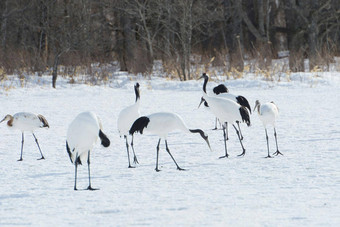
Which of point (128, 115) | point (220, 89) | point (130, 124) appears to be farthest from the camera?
point (220, 89)

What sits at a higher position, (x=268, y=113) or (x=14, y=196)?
(x=268, y=113)

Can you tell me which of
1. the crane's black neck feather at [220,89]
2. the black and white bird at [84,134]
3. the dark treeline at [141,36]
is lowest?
the black and white bird at [84,134]

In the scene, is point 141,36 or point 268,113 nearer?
point 268,113

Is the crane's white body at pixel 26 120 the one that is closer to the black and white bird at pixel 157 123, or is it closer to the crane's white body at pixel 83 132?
the black and white bird at pixel 157 123

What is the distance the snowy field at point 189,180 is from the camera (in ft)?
16.3

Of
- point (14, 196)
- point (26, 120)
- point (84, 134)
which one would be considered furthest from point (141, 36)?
point (14, 196)

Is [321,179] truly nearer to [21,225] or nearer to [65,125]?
[21,225]

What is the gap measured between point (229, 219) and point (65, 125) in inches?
296

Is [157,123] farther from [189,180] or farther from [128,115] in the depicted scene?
[189,180]

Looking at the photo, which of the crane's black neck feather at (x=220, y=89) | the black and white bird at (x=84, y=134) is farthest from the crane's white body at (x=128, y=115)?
the crane's black neck feather at (x=220, y=89)

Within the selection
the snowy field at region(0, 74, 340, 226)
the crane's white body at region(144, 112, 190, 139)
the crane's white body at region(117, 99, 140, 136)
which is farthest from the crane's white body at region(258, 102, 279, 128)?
the crane's white body at region(117, 99, 140, 136)

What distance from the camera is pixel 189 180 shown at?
656 cm

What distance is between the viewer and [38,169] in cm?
757

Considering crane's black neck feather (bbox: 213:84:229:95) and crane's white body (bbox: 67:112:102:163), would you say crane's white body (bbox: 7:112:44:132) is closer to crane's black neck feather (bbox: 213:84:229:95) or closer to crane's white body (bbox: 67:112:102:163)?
crane's white body (bbox: 67:112:102:163)
